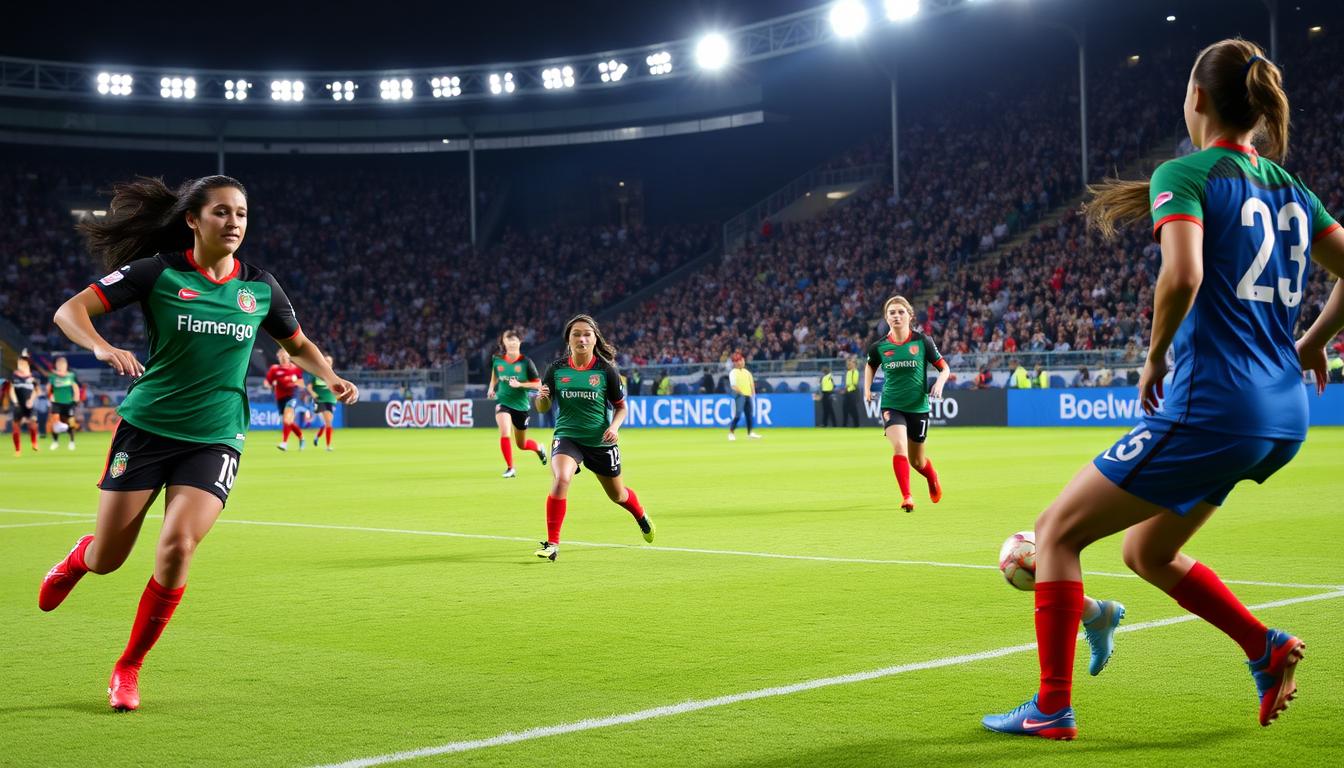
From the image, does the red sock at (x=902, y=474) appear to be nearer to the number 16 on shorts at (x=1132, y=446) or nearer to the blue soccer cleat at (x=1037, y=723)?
the blue soccer cleat at (x=1037, y=723)

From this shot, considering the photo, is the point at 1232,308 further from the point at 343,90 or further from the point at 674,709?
the point at 343,90

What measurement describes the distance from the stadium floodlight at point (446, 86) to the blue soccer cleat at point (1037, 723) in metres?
52.9

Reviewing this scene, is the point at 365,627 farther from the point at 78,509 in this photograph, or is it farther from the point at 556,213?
the point at 556,213

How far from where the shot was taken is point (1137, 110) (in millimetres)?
45375

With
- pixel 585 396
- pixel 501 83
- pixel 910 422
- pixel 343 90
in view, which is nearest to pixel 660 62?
pixel 501 83

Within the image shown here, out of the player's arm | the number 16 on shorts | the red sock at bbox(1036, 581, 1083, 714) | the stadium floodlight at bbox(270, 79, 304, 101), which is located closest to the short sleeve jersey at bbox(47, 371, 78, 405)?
the stadium floodlight at bbox(270, 79, 304, 101)

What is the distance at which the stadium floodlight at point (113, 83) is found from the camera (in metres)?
52.2

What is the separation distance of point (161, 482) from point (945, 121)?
4845 cm

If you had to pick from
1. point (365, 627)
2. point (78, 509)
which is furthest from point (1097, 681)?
point (78, 509)

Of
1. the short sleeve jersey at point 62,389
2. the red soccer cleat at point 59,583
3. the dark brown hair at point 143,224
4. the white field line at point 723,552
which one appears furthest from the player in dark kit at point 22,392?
the dark brown hair at point 143,224

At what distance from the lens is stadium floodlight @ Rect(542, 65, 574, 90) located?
2120 inches

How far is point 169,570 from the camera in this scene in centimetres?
577

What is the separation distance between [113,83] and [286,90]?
21.0ft

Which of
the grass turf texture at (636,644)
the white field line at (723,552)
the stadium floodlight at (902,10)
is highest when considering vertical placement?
the stadium floodlight at (902,10)
